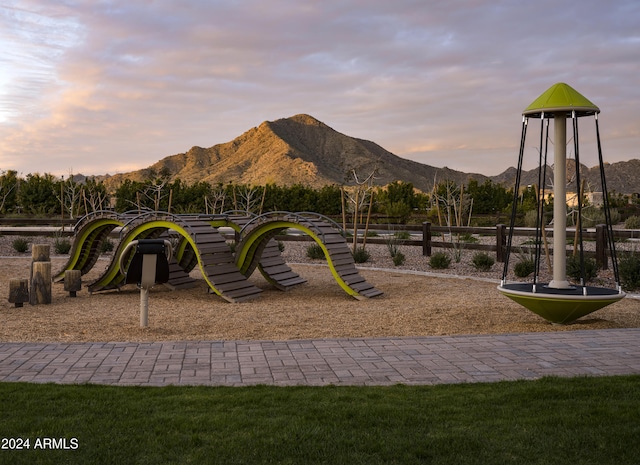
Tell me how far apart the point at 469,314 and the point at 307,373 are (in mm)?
3836

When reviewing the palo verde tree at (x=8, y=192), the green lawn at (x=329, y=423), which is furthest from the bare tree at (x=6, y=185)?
Answer: the green lawn at (x=329, y=423)

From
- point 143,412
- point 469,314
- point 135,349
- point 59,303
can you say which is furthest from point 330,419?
point 59,303

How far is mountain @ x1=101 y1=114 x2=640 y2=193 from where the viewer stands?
10600 cm

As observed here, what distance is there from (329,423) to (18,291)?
285 inches

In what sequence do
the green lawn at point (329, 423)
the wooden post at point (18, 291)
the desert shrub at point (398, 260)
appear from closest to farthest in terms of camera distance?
the green lawn at point (329, 423), the wooden post at point (18, 291), the desert shrub at point (398, 260)

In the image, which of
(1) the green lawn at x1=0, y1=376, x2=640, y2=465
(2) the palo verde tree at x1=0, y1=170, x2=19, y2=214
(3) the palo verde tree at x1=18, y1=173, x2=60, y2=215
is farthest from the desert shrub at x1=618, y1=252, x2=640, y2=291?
(2) the palo verde tree at x1=0, y1=170, x2=19, y2=214

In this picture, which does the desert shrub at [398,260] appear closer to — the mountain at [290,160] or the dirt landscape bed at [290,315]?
the dirt landscape bed at [290,315]

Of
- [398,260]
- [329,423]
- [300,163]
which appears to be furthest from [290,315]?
[300,163]

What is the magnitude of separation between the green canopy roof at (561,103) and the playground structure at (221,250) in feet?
13.2

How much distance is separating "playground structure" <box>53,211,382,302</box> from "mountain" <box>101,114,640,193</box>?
86430 millimetres

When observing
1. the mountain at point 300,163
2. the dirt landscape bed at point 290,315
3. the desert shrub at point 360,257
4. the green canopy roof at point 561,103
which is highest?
the mountain at point 300,163

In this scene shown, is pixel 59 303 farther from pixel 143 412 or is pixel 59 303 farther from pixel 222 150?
pixel 222 150

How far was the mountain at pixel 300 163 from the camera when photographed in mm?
106000

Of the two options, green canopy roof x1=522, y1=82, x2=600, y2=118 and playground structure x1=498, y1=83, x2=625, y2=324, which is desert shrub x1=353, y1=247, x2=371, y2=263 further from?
green canopy roof x1=522, y1=82, x2=600, y2=118
